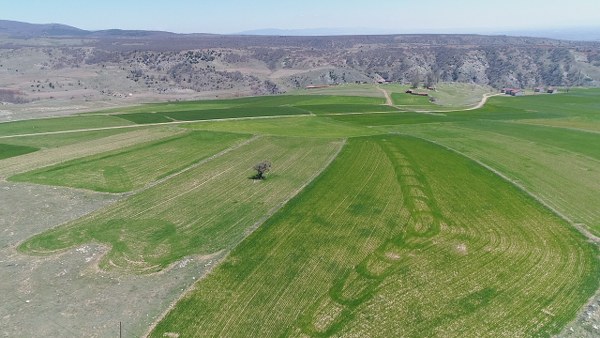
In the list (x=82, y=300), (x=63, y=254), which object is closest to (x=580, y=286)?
(x=82, y=300)

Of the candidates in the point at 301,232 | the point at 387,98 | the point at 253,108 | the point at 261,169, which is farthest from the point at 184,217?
the point at 387,98

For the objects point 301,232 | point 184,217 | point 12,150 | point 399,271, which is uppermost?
point 399,271

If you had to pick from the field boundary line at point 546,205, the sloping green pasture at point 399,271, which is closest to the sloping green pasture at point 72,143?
the sloping green pasture at point 399,271

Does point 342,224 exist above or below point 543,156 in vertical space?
above

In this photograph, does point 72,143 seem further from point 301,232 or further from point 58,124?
point 301,232

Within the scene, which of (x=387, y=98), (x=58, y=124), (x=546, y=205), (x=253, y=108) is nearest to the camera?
(x=546, y=205)

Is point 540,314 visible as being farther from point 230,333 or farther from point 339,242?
point 230,333

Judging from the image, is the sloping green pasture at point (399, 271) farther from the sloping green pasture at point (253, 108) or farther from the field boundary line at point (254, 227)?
the sloping green pasture at point (253, 108)
